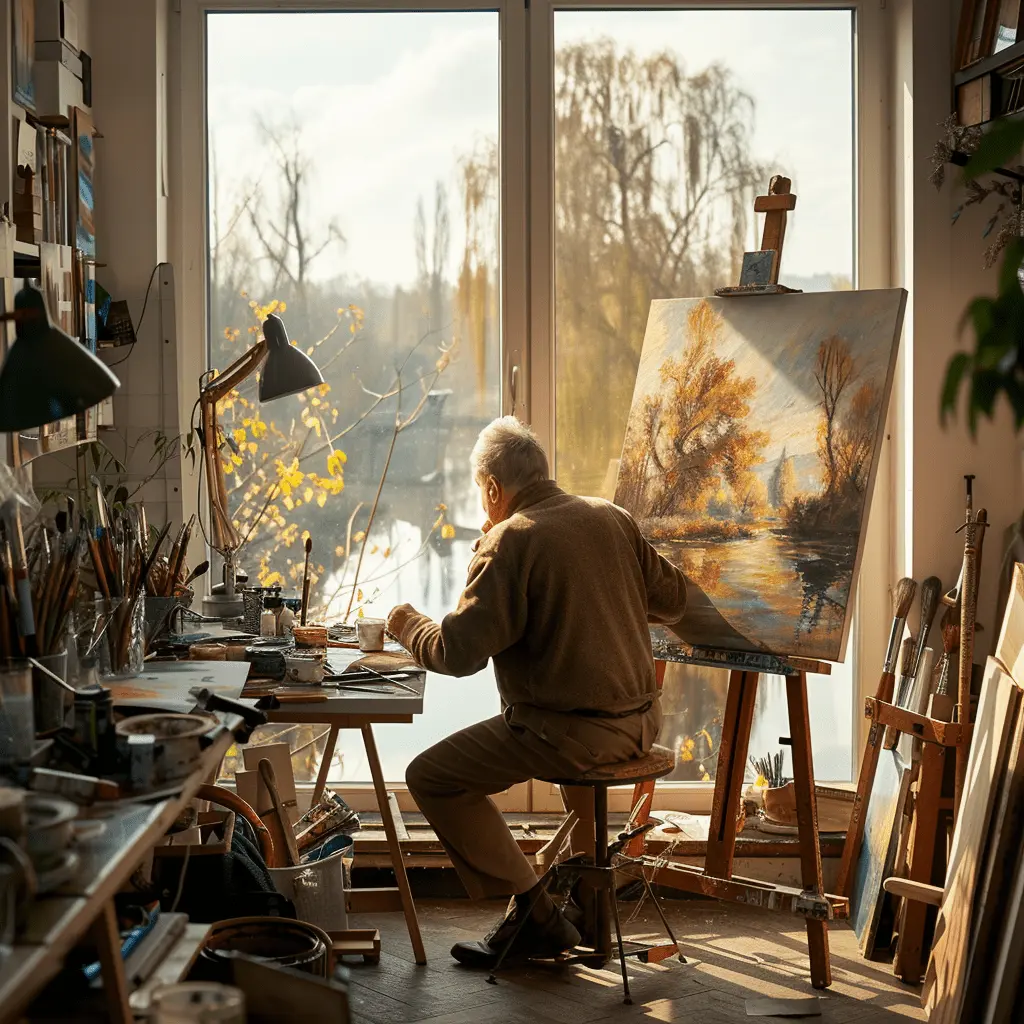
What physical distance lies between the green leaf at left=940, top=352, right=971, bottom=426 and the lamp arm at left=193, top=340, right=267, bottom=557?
115 inches

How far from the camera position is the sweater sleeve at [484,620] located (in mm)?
3225

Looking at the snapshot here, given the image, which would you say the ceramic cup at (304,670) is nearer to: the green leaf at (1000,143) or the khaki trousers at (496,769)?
the khaki trousers at (496,769)

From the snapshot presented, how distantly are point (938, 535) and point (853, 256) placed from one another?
3.09 ft

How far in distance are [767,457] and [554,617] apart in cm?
77

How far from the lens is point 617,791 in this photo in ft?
13.7

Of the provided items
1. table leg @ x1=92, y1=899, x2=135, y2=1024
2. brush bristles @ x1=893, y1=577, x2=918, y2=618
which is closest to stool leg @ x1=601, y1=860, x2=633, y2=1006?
brush bristles @ x1=893, y1=577, x2=918, y2=618

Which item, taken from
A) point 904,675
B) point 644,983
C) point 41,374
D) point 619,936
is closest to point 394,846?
point 619,936

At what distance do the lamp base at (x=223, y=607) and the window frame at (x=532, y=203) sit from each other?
0.42 meters

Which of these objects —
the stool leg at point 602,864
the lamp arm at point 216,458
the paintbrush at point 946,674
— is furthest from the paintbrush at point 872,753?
the lamp arm at point 216,458

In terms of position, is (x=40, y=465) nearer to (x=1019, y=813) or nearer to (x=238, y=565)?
(x=238, y=565)

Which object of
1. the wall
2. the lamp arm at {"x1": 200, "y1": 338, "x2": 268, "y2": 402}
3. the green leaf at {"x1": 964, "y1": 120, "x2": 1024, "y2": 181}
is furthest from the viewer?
the wall

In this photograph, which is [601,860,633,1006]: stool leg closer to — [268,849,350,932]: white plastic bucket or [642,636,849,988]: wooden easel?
[642,636,849,988]: wooden easel

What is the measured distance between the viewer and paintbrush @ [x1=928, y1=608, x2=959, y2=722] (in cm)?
355

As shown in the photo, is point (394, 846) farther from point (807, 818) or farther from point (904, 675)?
point (904, 675)
